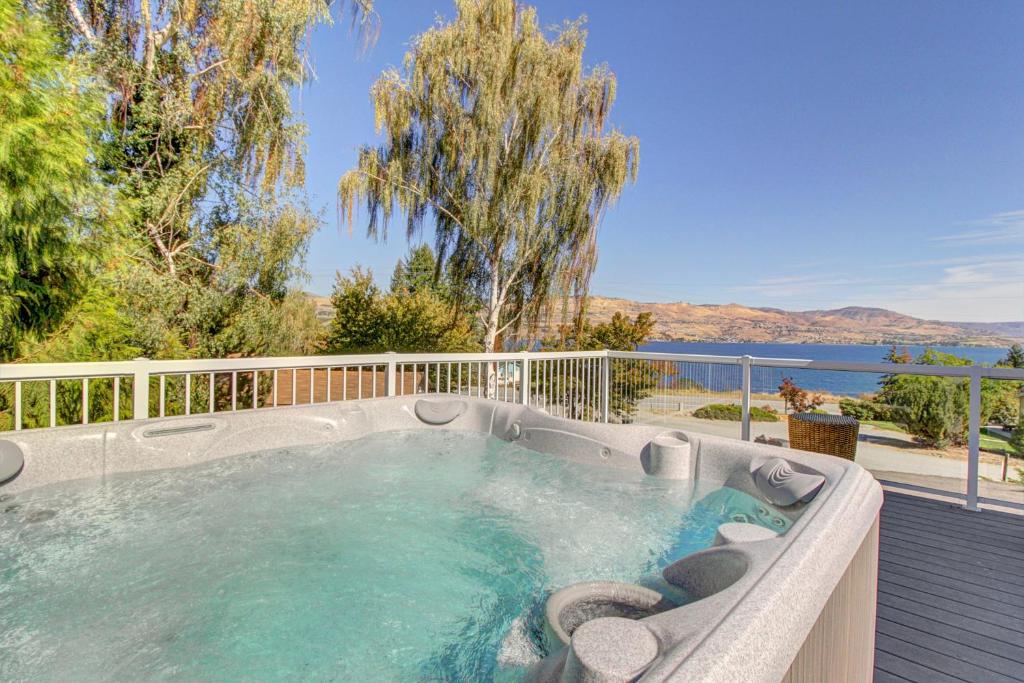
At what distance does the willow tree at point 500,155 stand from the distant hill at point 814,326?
547 inches

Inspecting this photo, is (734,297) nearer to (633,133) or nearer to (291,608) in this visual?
(633,133)

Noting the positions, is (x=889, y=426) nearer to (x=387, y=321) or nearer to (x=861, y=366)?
(x=861, y=366)

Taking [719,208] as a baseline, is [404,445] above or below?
below

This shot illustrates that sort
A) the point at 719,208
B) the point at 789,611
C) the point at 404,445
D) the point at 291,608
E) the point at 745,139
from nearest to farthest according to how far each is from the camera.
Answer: the point at 789,611
the point at 291,608
the point at 404,445
the point at 745,139
the point at 719,208

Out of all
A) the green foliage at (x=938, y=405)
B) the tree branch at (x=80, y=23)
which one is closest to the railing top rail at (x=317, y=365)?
the green foliage at (x=938, y=405)

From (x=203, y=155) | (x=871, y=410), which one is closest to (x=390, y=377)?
(x=871, y=410)

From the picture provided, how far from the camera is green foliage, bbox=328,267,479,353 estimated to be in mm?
11172

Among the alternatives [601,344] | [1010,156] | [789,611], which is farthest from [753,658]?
[1010,156]

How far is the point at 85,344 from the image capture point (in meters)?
4.47

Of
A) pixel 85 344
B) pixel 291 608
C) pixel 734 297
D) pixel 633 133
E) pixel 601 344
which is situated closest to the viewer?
pixel 291 608

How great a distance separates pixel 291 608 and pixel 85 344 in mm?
4715

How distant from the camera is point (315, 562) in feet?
5.04

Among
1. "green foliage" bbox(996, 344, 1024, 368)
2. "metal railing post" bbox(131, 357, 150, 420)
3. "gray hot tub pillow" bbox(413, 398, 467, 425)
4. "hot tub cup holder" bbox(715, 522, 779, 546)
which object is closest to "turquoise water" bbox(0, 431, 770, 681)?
"hot tub cup holder" bbox(715, 522, 779, 546)

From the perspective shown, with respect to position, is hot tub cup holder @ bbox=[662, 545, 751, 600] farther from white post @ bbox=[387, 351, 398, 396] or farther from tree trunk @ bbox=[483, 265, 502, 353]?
tree trunk @ bbox=[483, 265, 502, 353]
